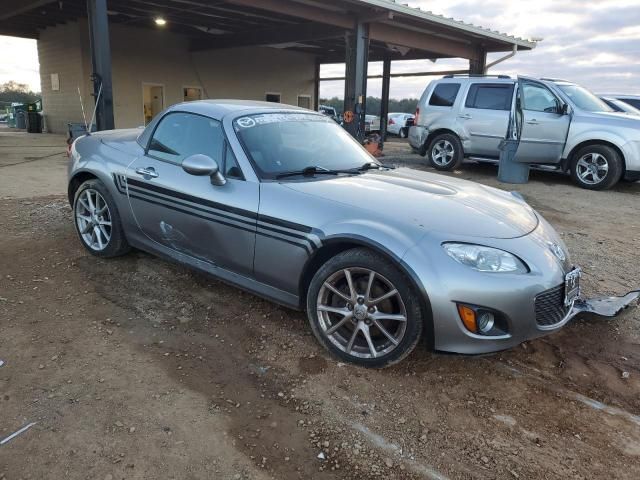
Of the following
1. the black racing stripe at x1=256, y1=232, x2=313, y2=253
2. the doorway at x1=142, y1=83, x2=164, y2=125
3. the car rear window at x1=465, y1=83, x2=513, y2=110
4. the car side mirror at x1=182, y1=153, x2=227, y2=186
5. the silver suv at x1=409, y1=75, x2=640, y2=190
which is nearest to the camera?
the black racing stripe at x1=256, y1=232, x2=313, y2=253

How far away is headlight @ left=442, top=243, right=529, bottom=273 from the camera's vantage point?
263 centimetres

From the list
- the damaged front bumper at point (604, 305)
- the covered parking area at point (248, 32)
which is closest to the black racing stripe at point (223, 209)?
the damaged front bumper at point (604, 305)

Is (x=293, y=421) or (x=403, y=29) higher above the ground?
(x=403, y=29)

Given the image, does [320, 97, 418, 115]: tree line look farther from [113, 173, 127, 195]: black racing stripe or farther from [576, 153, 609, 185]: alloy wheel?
[113, 173, 127, 195]: black racing stripe

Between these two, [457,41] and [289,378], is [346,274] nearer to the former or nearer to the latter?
[289,378]

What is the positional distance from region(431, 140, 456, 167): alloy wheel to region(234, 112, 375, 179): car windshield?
728cm

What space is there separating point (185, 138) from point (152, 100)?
56.5ft

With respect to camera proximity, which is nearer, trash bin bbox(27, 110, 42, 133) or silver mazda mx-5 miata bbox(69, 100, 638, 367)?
silver mazda mx-5 miata bbox(69, 100, 638, 367)

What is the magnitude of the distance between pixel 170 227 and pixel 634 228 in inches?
234

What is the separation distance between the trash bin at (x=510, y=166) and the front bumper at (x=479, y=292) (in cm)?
743

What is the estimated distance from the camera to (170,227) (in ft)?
12.4

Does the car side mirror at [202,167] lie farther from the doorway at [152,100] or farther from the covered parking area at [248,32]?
the doorway at [152,100]

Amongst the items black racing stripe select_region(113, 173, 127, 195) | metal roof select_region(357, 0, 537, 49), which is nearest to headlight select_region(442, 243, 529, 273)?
black racing stripe select_region(113, 173, 127, 195)

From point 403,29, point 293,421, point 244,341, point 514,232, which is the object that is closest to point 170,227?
point 244,341
